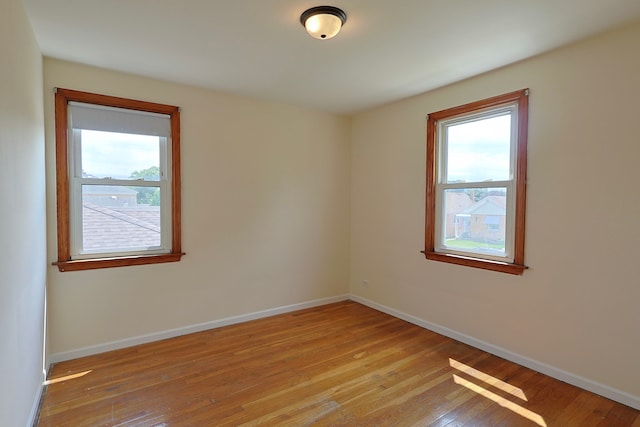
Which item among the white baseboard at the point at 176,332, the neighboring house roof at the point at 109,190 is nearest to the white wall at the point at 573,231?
the white baseboard at the point at 176,332

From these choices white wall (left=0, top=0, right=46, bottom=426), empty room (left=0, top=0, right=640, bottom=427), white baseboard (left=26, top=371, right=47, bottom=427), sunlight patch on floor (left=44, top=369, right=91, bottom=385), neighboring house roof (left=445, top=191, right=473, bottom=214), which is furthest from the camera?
neighboring house roof (left=445, top=191, right=473, bottom=214)

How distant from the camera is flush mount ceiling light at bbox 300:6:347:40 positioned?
2.06m

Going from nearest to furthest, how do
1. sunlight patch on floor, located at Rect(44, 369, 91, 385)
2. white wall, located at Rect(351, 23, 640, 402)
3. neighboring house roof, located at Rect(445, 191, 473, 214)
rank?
white wall, located at Rect(351, 23, 640, 402) → sunlight patch on floor, located at Rect(44, 369, 91, 385) → neighboring house roof, located at Rect(445, 191, 473, 214)

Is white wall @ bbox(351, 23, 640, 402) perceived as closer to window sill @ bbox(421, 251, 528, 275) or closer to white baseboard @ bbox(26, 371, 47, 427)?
window sill @ bbox(421, 251, 528, 275)

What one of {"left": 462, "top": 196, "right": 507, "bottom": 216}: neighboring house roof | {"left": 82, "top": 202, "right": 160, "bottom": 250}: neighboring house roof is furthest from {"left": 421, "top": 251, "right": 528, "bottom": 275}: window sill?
{"left": 82, "top": 202, "right": 160, "bottom": 250}: neighboring house roof

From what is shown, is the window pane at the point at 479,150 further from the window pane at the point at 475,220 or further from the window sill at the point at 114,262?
the window sill at the point at 114,262

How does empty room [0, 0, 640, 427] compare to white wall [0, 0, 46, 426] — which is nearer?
white wall [0, 0, 46, 426]

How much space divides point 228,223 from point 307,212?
3.44 ft

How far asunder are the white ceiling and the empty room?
0.9 inches

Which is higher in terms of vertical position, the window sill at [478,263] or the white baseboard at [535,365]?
the window sill at [478,263]

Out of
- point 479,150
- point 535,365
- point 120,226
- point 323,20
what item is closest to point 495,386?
point 535,365

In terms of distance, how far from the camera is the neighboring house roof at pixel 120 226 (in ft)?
10.0

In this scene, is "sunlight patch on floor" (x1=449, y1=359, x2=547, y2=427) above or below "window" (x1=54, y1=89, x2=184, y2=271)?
below

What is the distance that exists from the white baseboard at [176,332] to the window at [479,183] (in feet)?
5.69
